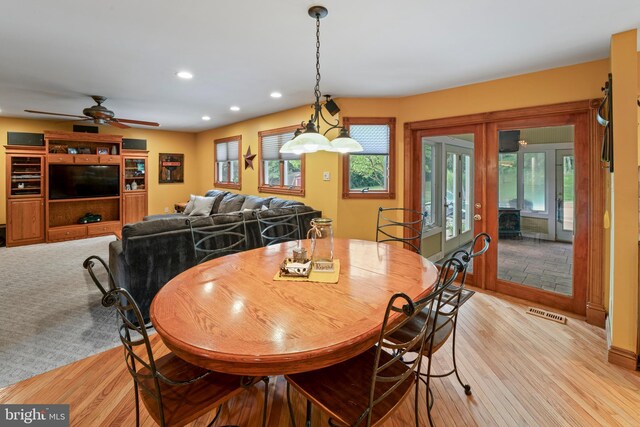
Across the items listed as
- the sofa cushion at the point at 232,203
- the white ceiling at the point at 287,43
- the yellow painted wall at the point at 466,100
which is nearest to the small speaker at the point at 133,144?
the sofa cushion at the point at 232,203

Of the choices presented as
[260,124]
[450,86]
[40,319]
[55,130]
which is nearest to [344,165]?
[450,86]

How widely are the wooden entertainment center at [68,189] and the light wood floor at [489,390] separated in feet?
16.2

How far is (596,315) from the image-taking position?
2873 millimetres

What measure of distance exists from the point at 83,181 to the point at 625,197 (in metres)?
8.49

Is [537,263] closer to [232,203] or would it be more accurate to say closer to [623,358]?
[623,358]

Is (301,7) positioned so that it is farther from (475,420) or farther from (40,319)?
(40,319)

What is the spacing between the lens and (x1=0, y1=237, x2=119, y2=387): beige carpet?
7.66ft

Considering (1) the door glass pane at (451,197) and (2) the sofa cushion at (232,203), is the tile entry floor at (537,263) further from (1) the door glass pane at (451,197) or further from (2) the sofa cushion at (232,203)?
(2) the sofa cushion at (232,203)

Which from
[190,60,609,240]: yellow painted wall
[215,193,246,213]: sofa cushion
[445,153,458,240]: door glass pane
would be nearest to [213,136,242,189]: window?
[215,193,246,213]: sofa cushion

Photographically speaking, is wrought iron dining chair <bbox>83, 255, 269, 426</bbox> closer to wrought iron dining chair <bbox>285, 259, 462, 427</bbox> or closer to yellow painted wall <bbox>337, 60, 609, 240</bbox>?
wrought iron dining chair <bbox>285, 259, 462, 427</bbox>

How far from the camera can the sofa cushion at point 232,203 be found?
577cm

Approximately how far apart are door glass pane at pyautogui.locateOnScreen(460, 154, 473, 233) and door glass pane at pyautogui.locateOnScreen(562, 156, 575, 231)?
36.2 inches

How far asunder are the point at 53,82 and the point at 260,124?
2947 millimetres

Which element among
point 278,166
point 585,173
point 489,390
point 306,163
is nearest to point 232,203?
point 278,166
